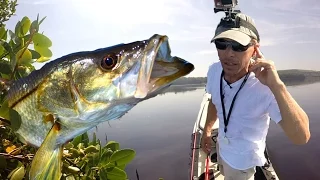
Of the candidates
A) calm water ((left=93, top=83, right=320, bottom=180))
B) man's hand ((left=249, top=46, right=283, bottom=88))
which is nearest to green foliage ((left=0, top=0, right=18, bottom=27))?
man's hand ((left=249, top=46, right=283, bottom=88))

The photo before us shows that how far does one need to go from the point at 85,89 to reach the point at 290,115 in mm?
2829

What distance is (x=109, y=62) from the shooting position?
139cm

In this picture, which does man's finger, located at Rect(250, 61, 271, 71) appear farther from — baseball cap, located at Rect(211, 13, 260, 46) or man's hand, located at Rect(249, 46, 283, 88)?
baseball cap, located at Rect(211, 13, 260, 46)

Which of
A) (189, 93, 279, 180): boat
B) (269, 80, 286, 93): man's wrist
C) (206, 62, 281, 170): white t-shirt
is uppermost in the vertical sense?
(269, 80, 286, 93): man's wrist

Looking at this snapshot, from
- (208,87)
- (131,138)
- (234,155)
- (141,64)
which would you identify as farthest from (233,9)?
(131,138)

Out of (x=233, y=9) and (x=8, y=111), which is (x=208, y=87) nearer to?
(x=233, y=9)

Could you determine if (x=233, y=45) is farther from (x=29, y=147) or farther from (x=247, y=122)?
Answer: (x=29, y=147)

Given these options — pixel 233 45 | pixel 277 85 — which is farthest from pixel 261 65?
pixel 233 45

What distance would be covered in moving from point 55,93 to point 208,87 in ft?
12.7

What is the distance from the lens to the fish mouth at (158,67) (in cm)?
130

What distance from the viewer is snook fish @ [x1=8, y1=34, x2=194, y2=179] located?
1.29 m

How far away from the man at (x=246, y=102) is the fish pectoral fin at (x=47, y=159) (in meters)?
2.87

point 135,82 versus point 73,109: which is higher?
point 135,82

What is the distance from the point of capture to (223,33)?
13.5 ft
